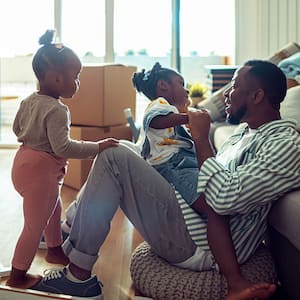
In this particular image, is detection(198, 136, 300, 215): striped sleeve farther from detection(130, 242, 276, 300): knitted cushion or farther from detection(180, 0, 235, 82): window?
detection(180, 0, 235, 82): window

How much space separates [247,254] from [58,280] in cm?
63

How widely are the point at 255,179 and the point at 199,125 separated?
30 cm

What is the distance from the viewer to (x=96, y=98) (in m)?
3.47

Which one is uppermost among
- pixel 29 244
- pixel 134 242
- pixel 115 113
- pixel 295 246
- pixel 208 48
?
pixel 208 48

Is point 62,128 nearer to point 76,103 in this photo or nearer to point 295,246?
point 295,246

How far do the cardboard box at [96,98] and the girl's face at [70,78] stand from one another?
1.63m

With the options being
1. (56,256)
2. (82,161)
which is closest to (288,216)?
(56,256)

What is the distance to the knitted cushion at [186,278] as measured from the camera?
1486 millimetres

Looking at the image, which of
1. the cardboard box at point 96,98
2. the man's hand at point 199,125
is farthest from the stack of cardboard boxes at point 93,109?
the man's hand at point 199,125

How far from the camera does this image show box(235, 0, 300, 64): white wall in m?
4.04

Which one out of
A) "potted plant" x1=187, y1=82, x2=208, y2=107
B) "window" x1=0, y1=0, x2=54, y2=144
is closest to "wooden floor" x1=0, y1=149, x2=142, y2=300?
"potted plant" x1=187, y1=82, x2=208, y2=107

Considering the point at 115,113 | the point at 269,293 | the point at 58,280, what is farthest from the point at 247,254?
the point at 115,113

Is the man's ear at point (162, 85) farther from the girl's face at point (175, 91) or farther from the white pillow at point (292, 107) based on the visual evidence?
the white pillow at point (292, 107)

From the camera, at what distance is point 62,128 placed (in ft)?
5.70
